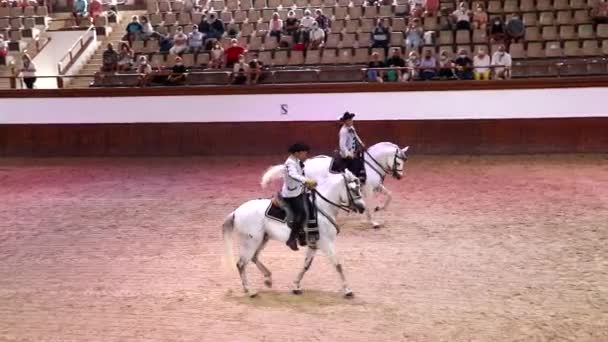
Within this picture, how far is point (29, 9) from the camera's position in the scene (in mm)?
24062

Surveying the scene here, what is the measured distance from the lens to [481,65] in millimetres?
16438

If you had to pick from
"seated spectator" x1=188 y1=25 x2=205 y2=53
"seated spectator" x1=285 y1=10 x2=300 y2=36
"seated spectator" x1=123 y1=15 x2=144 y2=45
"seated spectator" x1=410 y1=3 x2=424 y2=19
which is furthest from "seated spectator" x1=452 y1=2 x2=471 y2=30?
"seated spectator" x1=123 y1=15 x2=144 y2=45

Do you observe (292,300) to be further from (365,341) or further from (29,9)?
(29,9)

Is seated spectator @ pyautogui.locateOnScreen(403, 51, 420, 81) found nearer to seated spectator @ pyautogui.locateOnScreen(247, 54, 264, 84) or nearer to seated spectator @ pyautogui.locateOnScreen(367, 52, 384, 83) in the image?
seated spectator @ pyautogui.locateOnScreen(367, 52, 384, 83)

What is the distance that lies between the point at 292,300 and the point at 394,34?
1253 centimetres

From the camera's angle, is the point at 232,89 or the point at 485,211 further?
the point at 232,89

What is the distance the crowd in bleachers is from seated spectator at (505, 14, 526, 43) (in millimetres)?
27

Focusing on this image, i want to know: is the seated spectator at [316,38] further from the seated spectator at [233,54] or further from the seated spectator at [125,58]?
the seated spectator at [125,58]

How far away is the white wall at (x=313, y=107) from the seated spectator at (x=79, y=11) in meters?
5.72

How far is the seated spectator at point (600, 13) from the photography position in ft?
58.7

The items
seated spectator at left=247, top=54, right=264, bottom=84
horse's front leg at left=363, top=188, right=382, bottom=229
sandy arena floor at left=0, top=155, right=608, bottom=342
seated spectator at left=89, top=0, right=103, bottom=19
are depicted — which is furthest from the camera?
seated spectator at left=89, top=0, right=103, bottom=19

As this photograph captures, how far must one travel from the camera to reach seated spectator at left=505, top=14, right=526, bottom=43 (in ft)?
58.1

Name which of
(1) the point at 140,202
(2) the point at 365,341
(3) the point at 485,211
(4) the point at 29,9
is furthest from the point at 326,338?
(4) the point at 29,9

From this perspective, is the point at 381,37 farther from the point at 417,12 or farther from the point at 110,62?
the point at 110,62
